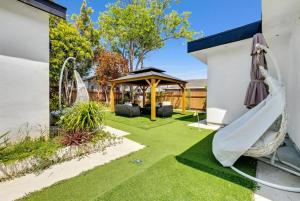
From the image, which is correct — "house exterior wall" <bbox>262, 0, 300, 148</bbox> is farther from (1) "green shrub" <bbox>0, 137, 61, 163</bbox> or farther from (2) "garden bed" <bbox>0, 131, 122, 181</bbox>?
(1) "green shrub" <bbox>0, 137, 61, 163</bbox>

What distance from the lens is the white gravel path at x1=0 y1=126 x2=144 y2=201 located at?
250cm

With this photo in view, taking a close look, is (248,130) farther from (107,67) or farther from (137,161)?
(107,67)

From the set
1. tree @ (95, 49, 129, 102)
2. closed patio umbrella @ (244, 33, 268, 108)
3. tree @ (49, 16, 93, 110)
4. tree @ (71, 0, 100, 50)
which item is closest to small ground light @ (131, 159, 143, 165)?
closed patio umbrella @ (244, 33, 268, 108)

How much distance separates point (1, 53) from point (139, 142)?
164 inches

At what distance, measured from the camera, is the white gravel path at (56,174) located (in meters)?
2.50

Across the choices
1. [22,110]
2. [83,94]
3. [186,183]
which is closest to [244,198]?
[186,183]

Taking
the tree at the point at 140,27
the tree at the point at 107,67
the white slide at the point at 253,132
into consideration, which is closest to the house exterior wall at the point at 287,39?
the white slide at the point at 253,132

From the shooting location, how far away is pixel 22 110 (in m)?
3.65

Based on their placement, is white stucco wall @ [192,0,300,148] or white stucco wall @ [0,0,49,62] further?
white stucco wall @ [192,0,300,148]

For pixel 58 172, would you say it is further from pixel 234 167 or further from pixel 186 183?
pixel 234 167

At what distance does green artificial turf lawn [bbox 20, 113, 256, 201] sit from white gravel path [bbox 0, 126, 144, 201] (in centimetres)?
20

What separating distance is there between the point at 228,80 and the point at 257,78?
104 inches

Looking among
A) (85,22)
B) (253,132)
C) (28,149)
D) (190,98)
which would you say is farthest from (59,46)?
(253,132)

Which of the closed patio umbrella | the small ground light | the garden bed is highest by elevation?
the closed patio umbrella
